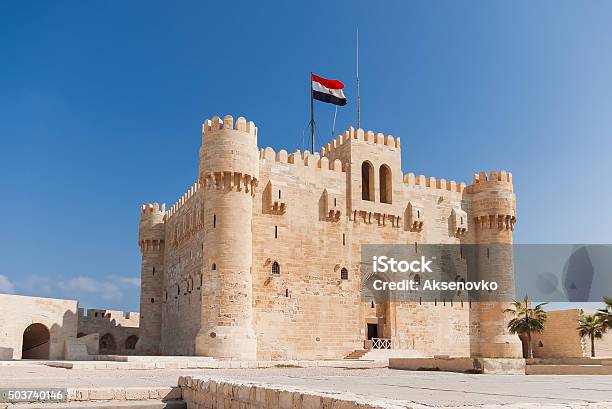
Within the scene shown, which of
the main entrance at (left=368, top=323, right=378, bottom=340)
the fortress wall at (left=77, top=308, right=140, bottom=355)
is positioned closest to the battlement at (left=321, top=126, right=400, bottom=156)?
the main entrance at (left=368, top=323, right=378, bottom=340)

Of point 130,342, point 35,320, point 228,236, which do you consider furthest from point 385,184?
point 130,342

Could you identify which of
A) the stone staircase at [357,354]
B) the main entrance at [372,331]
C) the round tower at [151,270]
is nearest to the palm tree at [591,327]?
the main entrance at [372,331]

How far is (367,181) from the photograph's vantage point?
32219mm

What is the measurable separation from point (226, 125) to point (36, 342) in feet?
60.6

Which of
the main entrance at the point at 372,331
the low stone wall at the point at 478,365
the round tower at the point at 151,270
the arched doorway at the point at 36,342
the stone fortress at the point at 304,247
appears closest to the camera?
the low stone wall at the point at 478,365

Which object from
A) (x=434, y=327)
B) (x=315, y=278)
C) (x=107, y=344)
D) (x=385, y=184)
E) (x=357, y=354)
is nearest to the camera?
(x=357, y=354)

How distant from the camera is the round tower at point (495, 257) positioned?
32.5 metres

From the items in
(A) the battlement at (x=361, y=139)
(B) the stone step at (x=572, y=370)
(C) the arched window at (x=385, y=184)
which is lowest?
(B) the stone step at (x=572, y=370)

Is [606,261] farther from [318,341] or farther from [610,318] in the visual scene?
[318,341]

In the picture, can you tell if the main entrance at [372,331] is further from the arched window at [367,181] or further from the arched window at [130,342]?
the arched window at [130,342]

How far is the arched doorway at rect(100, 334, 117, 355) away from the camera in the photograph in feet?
131

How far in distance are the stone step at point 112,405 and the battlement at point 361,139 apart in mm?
22244

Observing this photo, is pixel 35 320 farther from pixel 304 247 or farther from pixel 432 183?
pixel 432 183

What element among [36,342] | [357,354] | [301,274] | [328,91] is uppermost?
[328,91]
